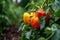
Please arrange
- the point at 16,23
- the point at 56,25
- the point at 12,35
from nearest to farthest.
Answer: the point at 56,25
the point at 12,35
the point at 16,23

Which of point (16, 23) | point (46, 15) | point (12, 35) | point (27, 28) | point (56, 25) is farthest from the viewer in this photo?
point (16, 23)

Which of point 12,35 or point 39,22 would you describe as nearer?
point 39,22

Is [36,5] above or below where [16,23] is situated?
above

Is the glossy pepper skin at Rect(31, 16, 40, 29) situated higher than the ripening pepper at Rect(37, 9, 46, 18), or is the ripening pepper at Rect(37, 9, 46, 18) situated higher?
the ripening pepper at Rect(37, 9, 46, 18)

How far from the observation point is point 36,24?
5.84 feet

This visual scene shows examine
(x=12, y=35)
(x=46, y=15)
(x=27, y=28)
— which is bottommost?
(x=12, y=35)

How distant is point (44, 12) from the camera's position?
1.79 metres

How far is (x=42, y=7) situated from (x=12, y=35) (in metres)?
1.74

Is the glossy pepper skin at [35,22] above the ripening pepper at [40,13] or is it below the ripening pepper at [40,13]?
below

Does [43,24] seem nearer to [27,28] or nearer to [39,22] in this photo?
[39,22]

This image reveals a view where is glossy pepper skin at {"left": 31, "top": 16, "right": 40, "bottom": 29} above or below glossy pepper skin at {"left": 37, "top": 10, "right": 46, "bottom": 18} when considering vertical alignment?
below

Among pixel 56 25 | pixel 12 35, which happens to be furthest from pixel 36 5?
pixel 12 35

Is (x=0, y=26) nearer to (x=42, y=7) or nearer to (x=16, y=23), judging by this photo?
(x=16, y=23)

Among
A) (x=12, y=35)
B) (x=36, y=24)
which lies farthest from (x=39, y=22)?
(x=12, y=35)
